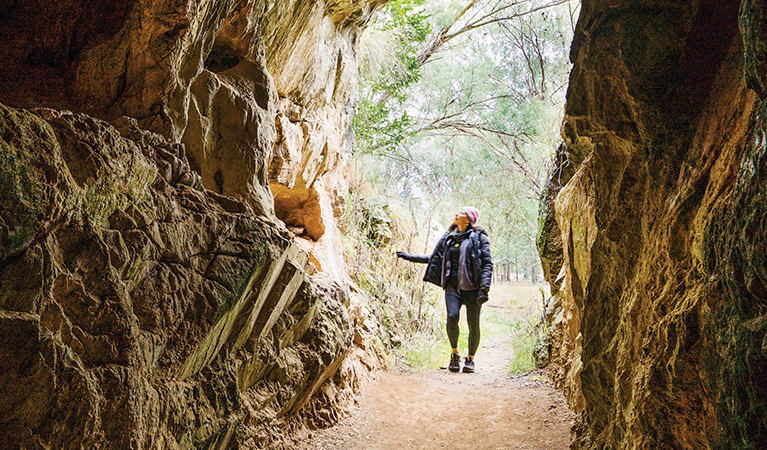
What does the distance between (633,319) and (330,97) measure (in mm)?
4474

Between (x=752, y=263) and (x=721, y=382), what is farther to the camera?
(x=721, y=382)

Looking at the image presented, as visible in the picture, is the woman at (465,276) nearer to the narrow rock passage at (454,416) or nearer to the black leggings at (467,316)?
the black leggings at (467,316)

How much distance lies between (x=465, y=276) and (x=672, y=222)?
441 centimetres

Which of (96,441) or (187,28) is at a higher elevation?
(187,28)

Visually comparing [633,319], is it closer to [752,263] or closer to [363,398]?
[752,263]

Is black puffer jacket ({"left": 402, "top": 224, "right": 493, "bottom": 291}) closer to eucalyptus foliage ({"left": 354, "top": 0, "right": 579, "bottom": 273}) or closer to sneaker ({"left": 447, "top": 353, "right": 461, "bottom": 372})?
sneaker ({"left": 447, "top": 353, "right": 461, "bottom": 372})

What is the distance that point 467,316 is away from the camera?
253 inches

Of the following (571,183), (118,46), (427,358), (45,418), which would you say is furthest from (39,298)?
(427,358)

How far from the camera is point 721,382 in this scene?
162cm

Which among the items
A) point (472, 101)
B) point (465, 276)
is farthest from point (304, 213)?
point (472, 101)

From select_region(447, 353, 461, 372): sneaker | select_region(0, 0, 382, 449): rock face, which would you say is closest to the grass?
select_region(447, 353, 461, 372): sneaker

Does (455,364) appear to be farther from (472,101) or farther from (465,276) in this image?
(472,101)

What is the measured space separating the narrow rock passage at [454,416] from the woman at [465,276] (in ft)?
1.89

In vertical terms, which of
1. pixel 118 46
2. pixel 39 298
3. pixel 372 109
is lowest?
pixel 39 298
